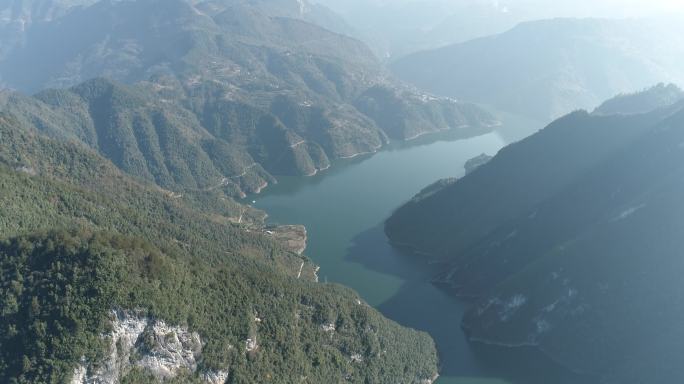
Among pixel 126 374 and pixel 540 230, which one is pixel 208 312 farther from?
pixel 540 230

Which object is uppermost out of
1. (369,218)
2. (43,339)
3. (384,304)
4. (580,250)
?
(43,339)

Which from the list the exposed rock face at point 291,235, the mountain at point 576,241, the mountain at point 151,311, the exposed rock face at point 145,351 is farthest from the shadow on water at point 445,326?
the exposed rock face at point 145,351

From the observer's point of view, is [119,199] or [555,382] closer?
[555,382]

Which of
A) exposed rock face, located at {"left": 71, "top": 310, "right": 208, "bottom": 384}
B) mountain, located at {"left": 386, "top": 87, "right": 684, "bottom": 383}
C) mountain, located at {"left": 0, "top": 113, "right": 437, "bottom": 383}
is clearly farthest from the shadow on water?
exposed rock face, located at {"left": 71, "top": 310, "right": 208, "bottom": 384}

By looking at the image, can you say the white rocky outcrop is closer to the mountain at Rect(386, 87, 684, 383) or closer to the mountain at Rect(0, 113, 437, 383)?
the mountain at Rect(0, 113, 437, 383)

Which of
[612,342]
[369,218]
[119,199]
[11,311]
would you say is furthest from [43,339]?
[369,218]

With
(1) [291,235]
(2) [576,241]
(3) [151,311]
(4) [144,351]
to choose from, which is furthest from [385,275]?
(4) [144,351]
